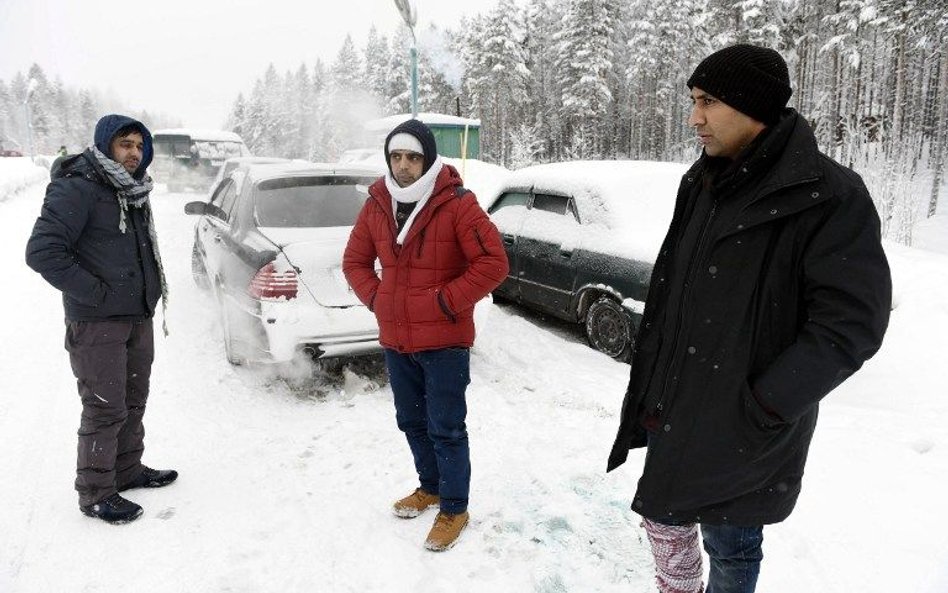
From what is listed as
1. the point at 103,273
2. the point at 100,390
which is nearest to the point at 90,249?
the point at 103,273

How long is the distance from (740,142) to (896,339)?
4577 mm

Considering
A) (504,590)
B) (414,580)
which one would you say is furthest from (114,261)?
(504,590)

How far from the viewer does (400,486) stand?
359 centimetres

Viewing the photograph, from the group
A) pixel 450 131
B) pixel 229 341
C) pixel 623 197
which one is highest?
pixel 450 131

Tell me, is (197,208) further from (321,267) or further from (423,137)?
(423,137)

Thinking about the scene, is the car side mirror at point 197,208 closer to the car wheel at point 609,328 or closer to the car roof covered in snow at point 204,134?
the car wheel at point 609,328

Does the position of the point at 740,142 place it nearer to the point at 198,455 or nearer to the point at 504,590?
the point at 504,590

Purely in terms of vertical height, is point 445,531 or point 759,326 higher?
point 759,326

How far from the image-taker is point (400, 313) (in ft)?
9.44

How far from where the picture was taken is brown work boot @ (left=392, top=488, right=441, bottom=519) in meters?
3.27

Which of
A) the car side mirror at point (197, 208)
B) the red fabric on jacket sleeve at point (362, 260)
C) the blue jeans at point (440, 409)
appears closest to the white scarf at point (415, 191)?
the red fabric on jacket sleeve at point (362, 260)

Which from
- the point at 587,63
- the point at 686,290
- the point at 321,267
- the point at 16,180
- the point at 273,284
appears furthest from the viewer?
the point at 587,63

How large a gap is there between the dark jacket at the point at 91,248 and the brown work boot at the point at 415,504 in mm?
1770

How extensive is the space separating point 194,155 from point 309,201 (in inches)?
840
